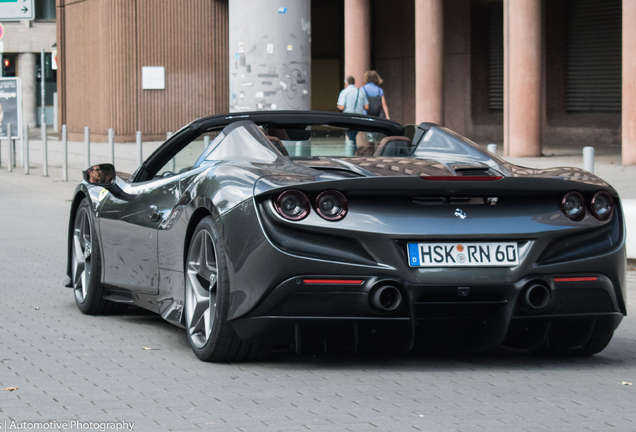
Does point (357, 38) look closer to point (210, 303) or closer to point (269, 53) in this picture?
point (269, 53)

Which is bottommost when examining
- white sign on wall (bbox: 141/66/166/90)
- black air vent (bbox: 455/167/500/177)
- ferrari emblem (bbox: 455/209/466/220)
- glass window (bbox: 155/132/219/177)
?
ferrari emblem (bbox: 455/209/466/220)

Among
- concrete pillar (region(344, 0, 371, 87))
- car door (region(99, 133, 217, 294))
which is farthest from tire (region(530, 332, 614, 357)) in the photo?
concrete pillar (region(344, 0, 371, 87))

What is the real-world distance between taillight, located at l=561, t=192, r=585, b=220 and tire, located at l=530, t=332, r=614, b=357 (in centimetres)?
58

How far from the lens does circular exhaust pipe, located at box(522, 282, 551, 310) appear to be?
Answer: 4.67m

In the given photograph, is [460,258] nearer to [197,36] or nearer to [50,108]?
[197,36]

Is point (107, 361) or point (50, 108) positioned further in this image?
point (50, 108)

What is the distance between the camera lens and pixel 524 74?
75.8ft

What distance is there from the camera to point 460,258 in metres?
4.66

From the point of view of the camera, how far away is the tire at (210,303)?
4832mm

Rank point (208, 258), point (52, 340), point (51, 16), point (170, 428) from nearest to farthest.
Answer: point (170, 428) < point (208, 258) < point (52, 340) < point (51, 16)

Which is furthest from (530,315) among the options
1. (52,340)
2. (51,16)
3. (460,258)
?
(51,16)

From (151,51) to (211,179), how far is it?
29.6 meters

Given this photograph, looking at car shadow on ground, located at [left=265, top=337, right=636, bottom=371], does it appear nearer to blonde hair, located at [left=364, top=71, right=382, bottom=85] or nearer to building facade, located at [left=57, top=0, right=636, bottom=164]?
blonde hair, located at [left=364, top=71, right=382, bottom=85]

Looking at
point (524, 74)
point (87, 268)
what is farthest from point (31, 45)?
point (87, 268)
